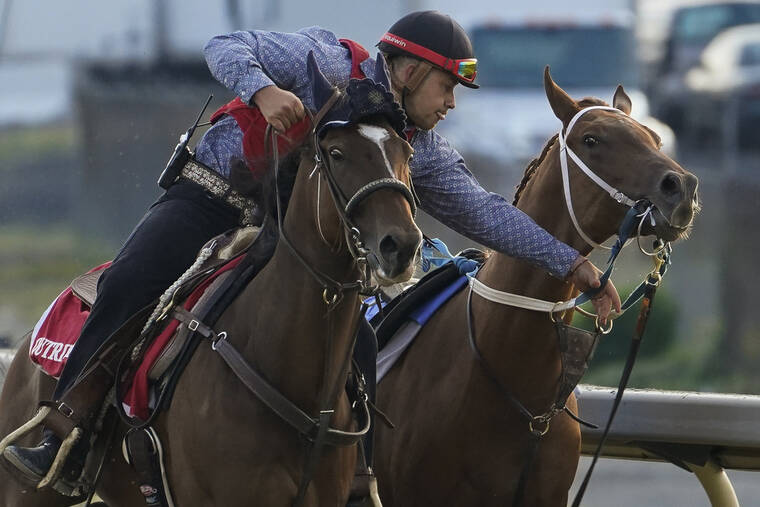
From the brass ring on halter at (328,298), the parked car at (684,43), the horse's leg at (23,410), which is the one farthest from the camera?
the parked car at (684,43)

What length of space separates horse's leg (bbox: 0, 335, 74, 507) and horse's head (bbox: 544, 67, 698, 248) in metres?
2.03

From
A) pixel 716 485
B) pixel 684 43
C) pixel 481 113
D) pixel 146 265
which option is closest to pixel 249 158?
pixel 146 265

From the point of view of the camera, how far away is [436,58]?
4.95m

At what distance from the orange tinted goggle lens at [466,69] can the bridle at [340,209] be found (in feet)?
2.20

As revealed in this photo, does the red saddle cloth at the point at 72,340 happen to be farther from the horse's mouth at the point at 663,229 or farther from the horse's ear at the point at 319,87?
the horse's mouth at the point at 663,229

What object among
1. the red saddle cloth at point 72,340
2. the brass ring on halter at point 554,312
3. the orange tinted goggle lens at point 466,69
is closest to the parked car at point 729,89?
the brass ring on halter at point 554,312

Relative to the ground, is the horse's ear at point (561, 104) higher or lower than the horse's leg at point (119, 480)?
higher

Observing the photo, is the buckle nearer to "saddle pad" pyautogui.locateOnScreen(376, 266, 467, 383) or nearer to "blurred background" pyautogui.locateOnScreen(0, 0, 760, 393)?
"saddle pad" pyautogui.locateOnScreen(376, 266, 467, 383)

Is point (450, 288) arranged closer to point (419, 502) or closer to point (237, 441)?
point (419, 502)

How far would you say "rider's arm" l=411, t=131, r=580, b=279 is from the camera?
200 inches

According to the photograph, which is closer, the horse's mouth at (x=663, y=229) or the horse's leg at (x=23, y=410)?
the horse's mouth at (x=663, y=229)

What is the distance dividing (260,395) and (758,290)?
960 centimetres

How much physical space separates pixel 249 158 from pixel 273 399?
2.94ft

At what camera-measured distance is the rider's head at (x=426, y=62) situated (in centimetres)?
496
